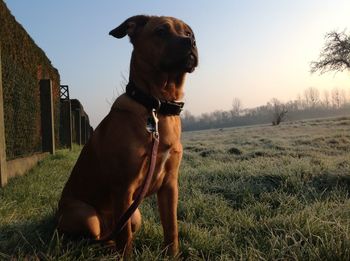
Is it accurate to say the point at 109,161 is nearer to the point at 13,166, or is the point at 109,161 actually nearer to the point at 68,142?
the point at 13,166

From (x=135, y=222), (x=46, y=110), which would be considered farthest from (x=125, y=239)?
(x=46, y=110)

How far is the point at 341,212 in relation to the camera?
366 cm

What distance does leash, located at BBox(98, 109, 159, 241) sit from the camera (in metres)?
2.72

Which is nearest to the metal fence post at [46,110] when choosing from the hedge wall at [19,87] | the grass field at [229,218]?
the hedge wall at [19,87]

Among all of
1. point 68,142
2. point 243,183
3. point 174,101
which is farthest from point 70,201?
point 68,142

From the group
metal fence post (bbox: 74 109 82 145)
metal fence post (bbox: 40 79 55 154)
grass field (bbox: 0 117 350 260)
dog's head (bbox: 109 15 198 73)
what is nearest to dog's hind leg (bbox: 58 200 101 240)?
grass field (bbox: 0 117 350 260)

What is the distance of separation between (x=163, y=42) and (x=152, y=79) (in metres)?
0.28

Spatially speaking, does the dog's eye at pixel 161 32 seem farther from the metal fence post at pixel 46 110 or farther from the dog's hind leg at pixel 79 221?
the metal fence post at pixel 46 110

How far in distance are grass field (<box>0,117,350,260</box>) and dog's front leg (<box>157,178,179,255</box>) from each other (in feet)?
0.37

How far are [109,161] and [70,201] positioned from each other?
24.5 inches

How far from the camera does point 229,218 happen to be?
4055 mm

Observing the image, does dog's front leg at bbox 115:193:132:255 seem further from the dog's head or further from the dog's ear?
the dog's ear

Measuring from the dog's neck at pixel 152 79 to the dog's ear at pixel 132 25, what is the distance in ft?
0.90

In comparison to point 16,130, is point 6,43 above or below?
above
